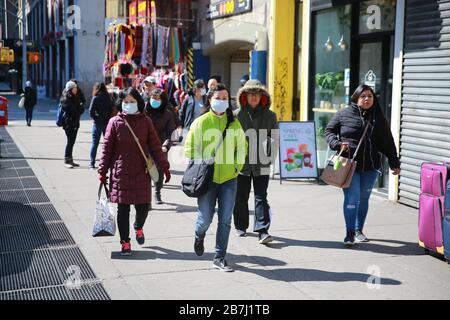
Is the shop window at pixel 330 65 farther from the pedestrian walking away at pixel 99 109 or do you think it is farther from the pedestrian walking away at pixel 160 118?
the pedestrian walking away at pixel 99 109

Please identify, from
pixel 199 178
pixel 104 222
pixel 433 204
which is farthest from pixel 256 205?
pixel 433 204

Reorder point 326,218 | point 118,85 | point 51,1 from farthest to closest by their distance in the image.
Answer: point 51,1 → point 118,85 → point 326,218

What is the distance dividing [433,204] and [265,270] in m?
1.85

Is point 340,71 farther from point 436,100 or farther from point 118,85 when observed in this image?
point 118,85

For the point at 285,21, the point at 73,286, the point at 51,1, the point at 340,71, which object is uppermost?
the point at 51,1

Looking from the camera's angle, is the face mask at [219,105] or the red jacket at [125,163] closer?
→ the face mask at [219,105]

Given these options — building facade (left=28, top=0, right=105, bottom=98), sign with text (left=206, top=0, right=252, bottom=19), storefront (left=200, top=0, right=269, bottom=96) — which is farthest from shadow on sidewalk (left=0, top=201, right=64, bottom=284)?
building facade (left=28, top=0, right=105, bottom=98)

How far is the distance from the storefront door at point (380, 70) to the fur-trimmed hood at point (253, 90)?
347 cm

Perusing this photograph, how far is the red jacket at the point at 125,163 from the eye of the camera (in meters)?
6.23

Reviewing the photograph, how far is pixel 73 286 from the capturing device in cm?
539

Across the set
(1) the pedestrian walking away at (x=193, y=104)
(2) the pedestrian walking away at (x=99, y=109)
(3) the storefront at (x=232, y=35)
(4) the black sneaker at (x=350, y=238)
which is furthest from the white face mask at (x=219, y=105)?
(3) the storefront at (x=232, y=35)

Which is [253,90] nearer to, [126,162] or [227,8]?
[126,162]

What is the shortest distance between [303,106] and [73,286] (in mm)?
7463

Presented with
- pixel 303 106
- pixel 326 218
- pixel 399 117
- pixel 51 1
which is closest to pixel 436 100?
pixel 399 117
